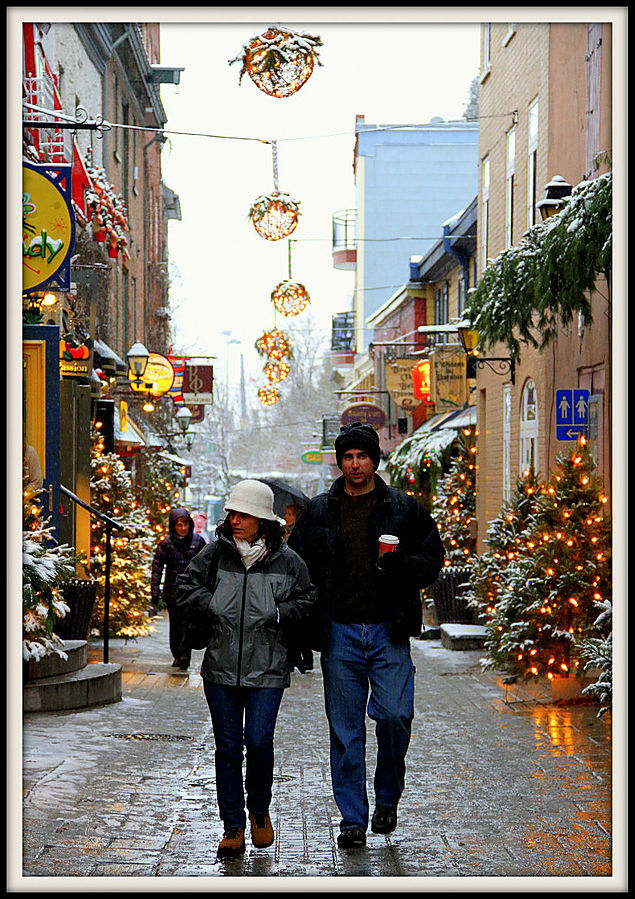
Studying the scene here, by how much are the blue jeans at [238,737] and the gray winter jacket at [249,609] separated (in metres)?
0.08

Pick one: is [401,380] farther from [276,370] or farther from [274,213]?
[274,213]

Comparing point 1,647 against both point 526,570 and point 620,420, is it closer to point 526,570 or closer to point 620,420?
point 620,420

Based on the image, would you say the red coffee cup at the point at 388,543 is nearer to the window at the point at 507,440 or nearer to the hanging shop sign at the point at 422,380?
the window at the point at 507,440

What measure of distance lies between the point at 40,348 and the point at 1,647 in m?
5.92

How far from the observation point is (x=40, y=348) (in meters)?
10.4

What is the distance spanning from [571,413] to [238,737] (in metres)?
7.97

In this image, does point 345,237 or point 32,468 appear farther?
point 345,237

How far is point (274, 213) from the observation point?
15461mm

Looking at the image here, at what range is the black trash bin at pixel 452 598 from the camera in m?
18.0

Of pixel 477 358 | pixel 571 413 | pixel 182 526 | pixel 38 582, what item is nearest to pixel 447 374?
pixel 477 358

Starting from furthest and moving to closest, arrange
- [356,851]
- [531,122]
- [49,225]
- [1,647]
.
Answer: [531,122] < [49,225] < [356,851] < [1,647]

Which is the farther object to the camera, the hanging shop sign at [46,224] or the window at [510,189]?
the window at [510,189]

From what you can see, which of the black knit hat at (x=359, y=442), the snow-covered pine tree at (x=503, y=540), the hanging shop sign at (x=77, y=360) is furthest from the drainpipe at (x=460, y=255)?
the black knit hat at (x=359, y=442)

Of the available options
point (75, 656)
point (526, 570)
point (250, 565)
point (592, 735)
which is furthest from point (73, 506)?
point (250, 565)
